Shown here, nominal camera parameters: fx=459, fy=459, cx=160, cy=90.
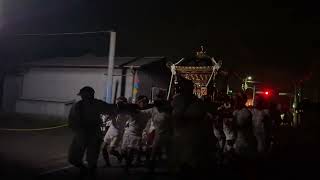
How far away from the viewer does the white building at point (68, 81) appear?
83.8 feet

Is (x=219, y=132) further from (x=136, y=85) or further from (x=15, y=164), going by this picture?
Result: (x=136, y=85)

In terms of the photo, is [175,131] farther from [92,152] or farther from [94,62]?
[94,62]

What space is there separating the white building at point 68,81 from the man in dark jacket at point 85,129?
1616 cm

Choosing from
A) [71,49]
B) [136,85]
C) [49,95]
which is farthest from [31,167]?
[71,49]

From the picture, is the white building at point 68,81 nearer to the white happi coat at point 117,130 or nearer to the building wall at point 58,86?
the building wall at point 58,86

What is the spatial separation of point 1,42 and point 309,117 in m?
23.2

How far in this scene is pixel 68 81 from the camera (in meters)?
28.1

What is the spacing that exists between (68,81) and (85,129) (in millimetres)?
19996

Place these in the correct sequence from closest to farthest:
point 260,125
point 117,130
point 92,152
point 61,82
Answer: point 92,152 → point 260,125 → point 117,130 → point 61,82

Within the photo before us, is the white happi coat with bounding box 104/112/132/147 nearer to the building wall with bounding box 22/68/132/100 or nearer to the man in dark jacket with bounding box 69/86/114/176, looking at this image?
the man in dark jacket with bounding box 69/86/114/176

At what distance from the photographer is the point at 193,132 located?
7121 millimetres

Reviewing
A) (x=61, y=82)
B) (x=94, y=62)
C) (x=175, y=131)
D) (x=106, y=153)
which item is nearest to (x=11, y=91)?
(x=61, y=82)

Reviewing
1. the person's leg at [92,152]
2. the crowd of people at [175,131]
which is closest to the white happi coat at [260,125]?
the crowd of people at [175,131]

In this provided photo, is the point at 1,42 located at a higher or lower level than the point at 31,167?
higher
